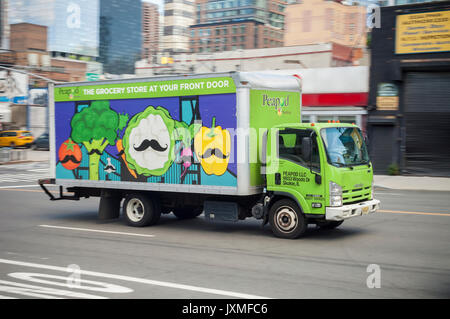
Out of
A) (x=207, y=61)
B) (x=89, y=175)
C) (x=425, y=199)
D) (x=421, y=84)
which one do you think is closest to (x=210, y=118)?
(x=89, y=175)

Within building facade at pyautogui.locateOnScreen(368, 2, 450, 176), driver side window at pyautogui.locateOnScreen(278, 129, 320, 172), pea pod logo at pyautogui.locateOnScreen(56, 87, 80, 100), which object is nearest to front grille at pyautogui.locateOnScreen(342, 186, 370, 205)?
driver side window at pyautogui.locateOnScreen(278, 129, 320, 172)

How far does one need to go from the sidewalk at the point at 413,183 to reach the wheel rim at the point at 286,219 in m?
11.8

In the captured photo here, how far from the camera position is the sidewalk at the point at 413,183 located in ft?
69.7

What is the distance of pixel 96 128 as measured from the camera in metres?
12.9

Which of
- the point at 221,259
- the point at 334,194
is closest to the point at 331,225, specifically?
the point at 334,194

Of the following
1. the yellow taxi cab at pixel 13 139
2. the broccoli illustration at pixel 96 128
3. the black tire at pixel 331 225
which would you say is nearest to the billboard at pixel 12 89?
the yellow taxi cab at pixel 13 139

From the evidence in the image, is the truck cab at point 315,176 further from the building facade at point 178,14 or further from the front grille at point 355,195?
the building facade at point 178,14

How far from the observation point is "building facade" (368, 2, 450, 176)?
24.6 metres

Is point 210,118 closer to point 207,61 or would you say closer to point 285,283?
point 285,283

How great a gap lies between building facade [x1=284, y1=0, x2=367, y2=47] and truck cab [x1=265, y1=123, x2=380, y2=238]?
69.9 metres

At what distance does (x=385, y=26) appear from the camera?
25859 mm

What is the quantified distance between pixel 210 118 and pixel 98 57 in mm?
162922

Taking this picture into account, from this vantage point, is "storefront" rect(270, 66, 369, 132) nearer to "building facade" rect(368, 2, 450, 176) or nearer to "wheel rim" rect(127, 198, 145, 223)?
"building facade" rect(368, 2, 450, 176)

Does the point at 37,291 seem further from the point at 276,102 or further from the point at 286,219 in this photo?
the point at 276,102
